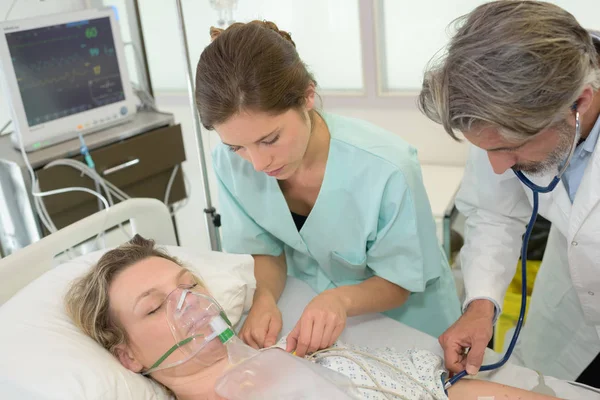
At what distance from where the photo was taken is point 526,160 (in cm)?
121

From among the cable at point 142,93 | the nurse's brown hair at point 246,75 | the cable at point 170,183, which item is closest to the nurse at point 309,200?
the nurse's brown hair at point 246,75

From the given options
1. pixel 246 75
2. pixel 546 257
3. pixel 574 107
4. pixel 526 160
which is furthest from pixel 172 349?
pixel 546 257

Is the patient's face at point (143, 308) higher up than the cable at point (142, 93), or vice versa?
the cable at point (142, 93)

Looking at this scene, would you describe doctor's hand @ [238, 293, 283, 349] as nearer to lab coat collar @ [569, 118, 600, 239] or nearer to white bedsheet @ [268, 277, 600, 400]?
white bedsheet @ [268, 277, 600, 400]

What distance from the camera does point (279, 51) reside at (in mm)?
1368

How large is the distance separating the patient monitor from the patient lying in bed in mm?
1116

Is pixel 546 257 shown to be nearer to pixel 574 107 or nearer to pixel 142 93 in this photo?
pixel 574 107

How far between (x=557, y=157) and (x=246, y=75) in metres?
0.67

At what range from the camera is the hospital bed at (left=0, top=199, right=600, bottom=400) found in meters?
1.29

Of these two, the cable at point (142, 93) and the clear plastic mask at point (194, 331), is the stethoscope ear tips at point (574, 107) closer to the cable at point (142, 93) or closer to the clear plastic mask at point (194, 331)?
the clear plastic mask at point (194, 331)

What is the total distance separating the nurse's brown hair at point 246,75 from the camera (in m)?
1.31

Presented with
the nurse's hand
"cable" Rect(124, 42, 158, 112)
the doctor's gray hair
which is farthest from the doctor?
"cable" Rect(124, 42, 158, 112)

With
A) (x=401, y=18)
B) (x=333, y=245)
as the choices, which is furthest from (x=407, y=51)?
(x=333, y=245)

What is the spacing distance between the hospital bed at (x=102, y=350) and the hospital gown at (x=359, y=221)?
0.13m
